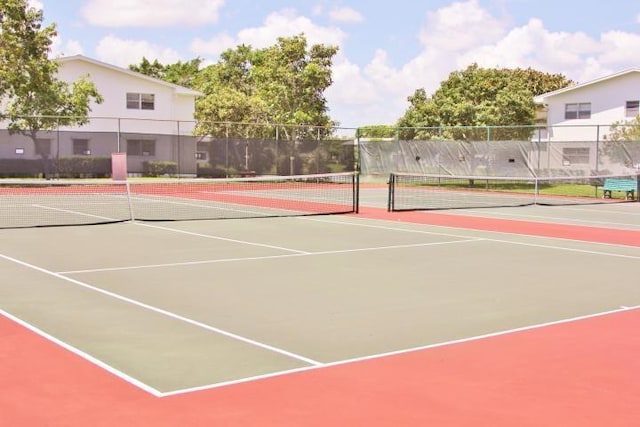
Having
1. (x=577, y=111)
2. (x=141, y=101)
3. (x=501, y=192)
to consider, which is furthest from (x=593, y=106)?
(x=141, y=101)

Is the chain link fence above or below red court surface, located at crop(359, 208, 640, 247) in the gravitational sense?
above

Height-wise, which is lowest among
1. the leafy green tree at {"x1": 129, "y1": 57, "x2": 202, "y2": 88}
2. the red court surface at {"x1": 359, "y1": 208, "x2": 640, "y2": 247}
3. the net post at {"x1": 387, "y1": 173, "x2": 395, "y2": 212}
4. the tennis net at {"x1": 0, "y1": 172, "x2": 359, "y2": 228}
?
the red court surface at {"x1": 359, "y1": 208, "x2": 640, "y2": 247}

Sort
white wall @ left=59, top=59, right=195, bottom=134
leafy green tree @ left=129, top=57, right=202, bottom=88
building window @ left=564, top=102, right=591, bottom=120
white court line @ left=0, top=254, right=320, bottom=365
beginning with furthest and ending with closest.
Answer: leafy green tree @ left=129, top=57, right=202, bottom=88 < building window @ left=564, top=102, right=591, bottom=120 < white wall @ left=59, top=59, right=195, bottom=134 < white court line @ left=0, top=254, right=320, bottom=365

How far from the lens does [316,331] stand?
700 centimetres

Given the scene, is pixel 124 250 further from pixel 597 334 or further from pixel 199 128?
pixel 199 128

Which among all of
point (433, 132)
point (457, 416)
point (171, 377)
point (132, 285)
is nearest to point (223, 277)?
point (132, 285)

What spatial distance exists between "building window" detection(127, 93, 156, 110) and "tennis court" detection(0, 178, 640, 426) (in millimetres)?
32446

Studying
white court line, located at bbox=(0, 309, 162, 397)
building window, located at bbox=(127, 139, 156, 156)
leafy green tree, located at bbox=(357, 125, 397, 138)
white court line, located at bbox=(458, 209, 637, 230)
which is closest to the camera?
white court line, located at bbox=(0, 309, 162, 397)

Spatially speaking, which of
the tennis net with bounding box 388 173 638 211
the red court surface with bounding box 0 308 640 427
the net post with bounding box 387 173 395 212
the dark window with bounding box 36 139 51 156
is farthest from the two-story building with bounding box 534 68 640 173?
the red court surface with bounding box 0 308 640 427

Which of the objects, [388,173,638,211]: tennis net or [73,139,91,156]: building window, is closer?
[388,173,638,211]: tennis net

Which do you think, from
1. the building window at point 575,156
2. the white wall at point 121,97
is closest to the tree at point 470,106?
the building window at point 575,156

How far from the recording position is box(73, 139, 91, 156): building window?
33.4 metres

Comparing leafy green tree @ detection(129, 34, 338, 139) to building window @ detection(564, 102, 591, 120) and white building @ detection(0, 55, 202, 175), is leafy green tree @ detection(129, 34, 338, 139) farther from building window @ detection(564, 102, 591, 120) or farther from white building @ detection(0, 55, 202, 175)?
building window @ detection(564, 102, 591, 120)

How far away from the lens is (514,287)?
9.48m
